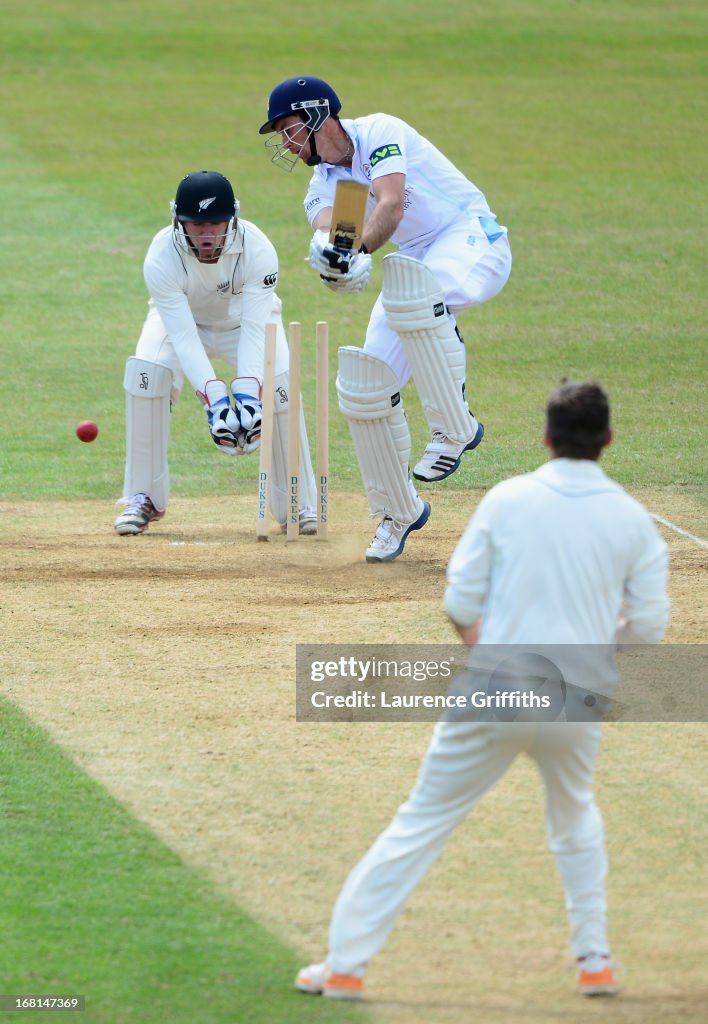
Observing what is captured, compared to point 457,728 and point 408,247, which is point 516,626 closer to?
point 457,728

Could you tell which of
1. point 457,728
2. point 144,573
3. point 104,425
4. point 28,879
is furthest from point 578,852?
point 104,425

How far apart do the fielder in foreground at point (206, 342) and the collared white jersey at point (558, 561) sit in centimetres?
450

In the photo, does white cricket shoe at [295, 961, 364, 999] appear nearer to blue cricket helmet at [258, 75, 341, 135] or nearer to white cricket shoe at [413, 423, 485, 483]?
white cricket shoe at [413, 423, 485, 483]

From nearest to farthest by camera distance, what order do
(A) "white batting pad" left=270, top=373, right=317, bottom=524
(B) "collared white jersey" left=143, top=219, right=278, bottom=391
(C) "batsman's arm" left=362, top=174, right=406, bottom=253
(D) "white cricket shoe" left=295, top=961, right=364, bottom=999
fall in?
(D) "white cricket shoe" left=295, top=961, right=364, bottom=999, (C) "batsman's arm" left=362, top=174, right=406, bottom=253, (B) "collared white jersey" left=143, top=219, right=278, bottom=391, (A) "white batting pad" left=270, top=373, right=317, bottom=524

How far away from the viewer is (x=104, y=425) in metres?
12.4

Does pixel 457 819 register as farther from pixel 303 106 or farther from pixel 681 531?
pixel 681 531

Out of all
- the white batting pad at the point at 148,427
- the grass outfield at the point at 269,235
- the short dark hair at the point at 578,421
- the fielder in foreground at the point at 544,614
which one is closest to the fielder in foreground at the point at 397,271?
the white batting pad at the point at 148,427

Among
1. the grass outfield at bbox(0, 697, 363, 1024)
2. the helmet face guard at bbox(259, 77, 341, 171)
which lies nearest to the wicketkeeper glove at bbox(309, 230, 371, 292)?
the helmet face guard at bbox(259, 77, 341, 171)

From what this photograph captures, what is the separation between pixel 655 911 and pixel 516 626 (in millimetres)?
1197

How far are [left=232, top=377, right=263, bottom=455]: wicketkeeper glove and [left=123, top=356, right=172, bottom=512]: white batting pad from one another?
1.79 feet

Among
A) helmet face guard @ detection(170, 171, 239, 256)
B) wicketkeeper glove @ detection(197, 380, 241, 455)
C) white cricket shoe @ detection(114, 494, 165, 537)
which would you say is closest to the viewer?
helmet face guard @ detection(170, 171, 239, 256)

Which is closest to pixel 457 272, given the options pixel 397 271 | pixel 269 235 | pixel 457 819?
pixel 397 271

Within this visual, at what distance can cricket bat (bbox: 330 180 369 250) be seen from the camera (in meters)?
7.27

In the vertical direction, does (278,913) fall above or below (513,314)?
below
